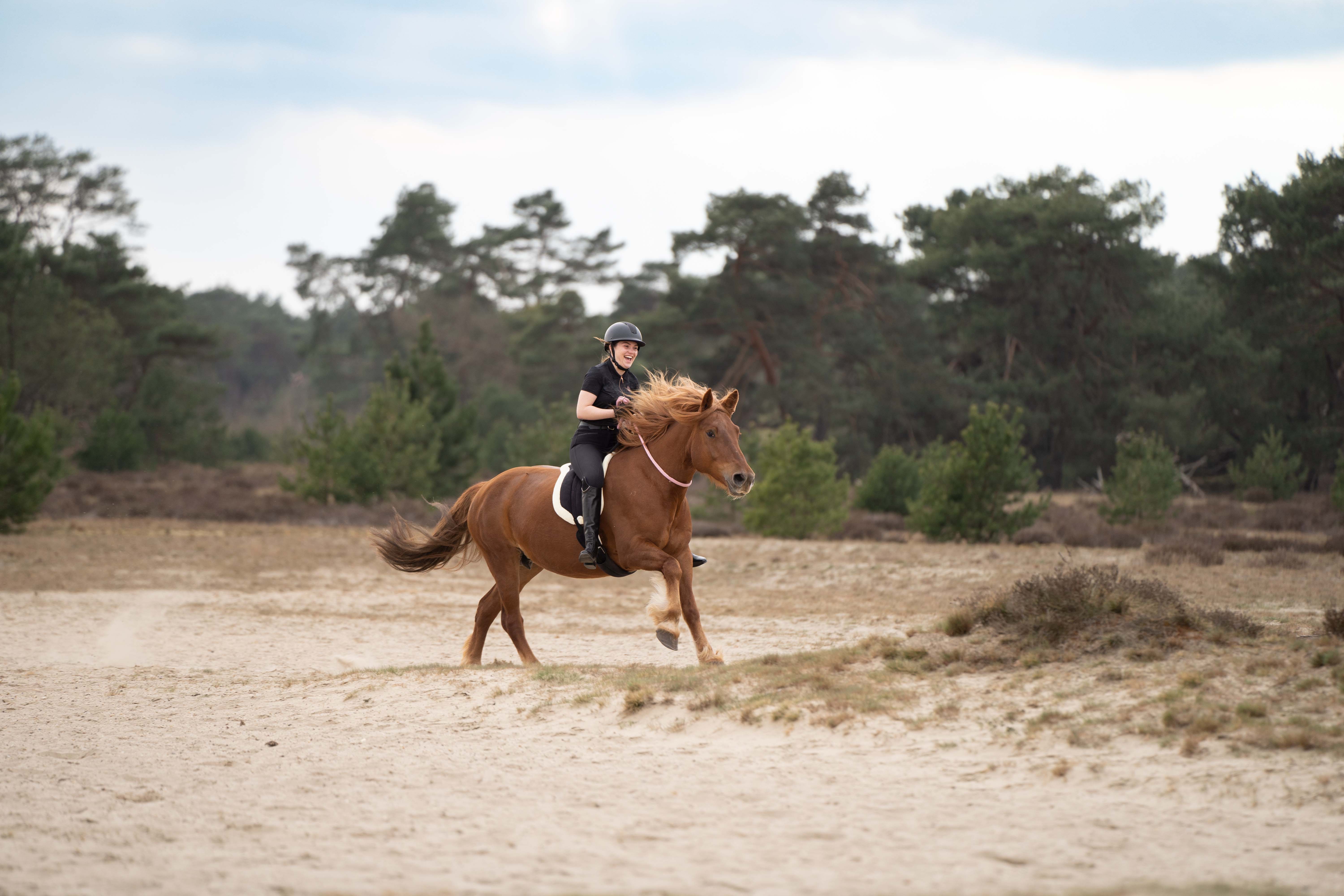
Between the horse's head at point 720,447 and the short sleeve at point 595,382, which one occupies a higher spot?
the short sleeve at point 595,382

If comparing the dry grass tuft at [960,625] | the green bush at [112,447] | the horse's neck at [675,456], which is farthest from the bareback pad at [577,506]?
the green bush at [112,447]

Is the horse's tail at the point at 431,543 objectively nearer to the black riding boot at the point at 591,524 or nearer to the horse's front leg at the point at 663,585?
the black riding boot at the point at 591,524

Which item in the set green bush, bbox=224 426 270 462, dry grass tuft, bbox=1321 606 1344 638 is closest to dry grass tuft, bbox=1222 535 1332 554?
dry grass tuft, bbox=1321 606 1344 638

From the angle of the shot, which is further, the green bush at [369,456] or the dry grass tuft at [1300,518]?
the green bush at [369,456]

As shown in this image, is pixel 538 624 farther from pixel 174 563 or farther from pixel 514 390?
pixel 514 390

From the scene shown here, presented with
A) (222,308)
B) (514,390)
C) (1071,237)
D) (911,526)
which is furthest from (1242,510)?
(222,308)

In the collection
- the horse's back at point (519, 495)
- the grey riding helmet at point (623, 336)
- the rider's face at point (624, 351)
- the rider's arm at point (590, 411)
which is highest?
the grey riding helmet at point (623, 336)

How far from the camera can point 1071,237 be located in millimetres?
44406

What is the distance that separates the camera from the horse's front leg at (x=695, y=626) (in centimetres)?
795

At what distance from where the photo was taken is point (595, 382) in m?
8.59

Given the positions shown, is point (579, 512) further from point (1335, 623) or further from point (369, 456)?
point (369, 456)

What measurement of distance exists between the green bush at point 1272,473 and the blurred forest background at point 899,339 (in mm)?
2270

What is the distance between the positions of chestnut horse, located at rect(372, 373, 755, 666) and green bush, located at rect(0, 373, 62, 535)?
56.8 ft

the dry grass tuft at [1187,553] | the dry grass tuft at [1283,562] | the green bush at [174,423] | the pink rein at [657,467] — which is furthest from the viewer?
the green bush at [174,423]
